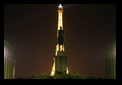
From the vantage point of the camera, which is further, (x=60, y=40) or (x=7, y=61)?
(x=7, y=61)

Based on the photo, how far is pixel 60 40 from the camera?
28.0m

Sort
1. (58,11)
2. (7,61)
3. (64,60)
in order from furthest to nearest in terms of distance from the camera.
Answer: (7,61) → (58,11) → (64,60)

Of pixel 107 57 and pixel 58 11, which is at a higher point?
pixel 58 11
